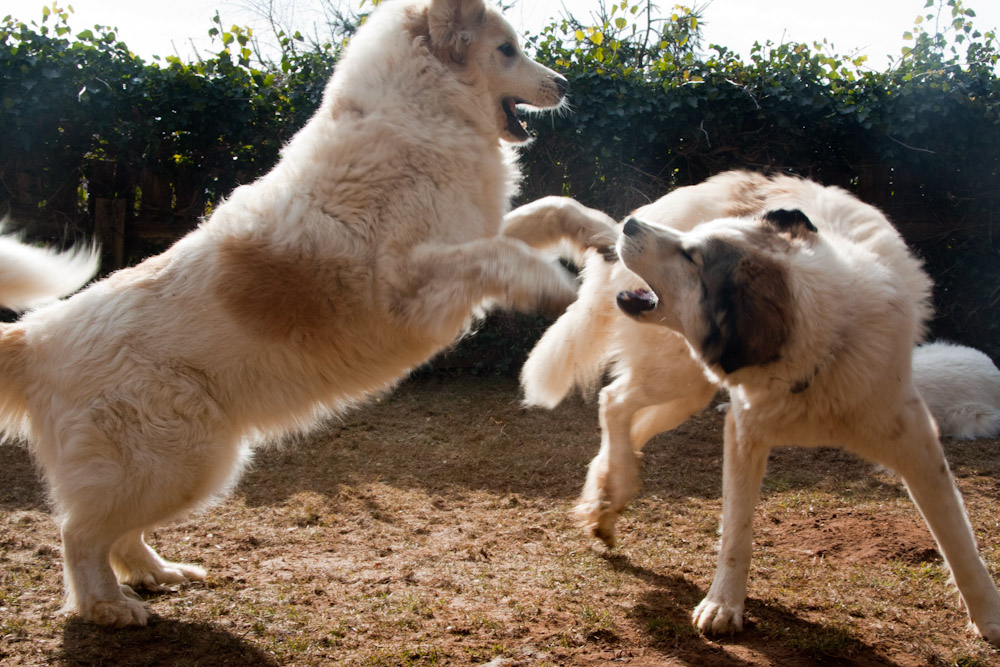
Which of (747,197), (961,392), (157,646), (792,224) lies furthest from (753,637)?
(961,392)

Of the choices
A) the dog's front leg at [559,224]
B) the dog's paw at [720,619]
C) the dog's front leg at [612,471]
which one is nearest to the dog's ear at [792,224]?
the dog's front leg at [559,224]

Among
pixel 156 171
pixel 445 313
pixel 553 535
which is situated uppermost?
pixel 156 171

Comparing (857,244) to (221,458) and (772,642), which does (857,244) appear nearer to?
(772,642)

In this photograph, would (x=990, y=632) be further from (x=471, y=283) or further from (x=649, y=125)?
(x=649, y=125)

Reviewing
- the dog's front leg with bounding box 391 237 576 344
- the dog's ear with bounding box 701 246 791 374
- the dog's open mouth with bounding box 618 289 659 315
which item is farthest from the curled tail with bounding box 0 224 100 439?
the dog's ear with bounding box 701 246 791 374

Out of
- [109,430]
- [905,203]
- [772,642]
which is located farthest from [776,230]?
[905,203]

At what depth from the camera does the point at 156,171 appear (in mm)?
7031

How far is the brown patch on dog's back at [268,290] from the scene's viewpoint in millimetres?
3037

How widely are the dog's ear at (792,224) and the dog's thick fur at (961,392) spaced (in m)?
3.47

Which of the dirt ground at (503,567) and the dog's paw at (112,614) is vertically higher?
the dog's paw at (112,614)

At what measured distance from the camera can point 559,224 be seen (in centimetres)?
372

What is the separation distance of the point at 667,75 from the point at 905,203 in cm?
262

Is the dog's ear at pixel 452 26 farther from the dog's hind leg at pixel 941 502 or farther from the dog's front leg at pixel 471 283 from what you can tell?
the dog's hind leg at pixel 941 502

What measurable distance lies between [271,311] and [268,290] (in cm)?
8
